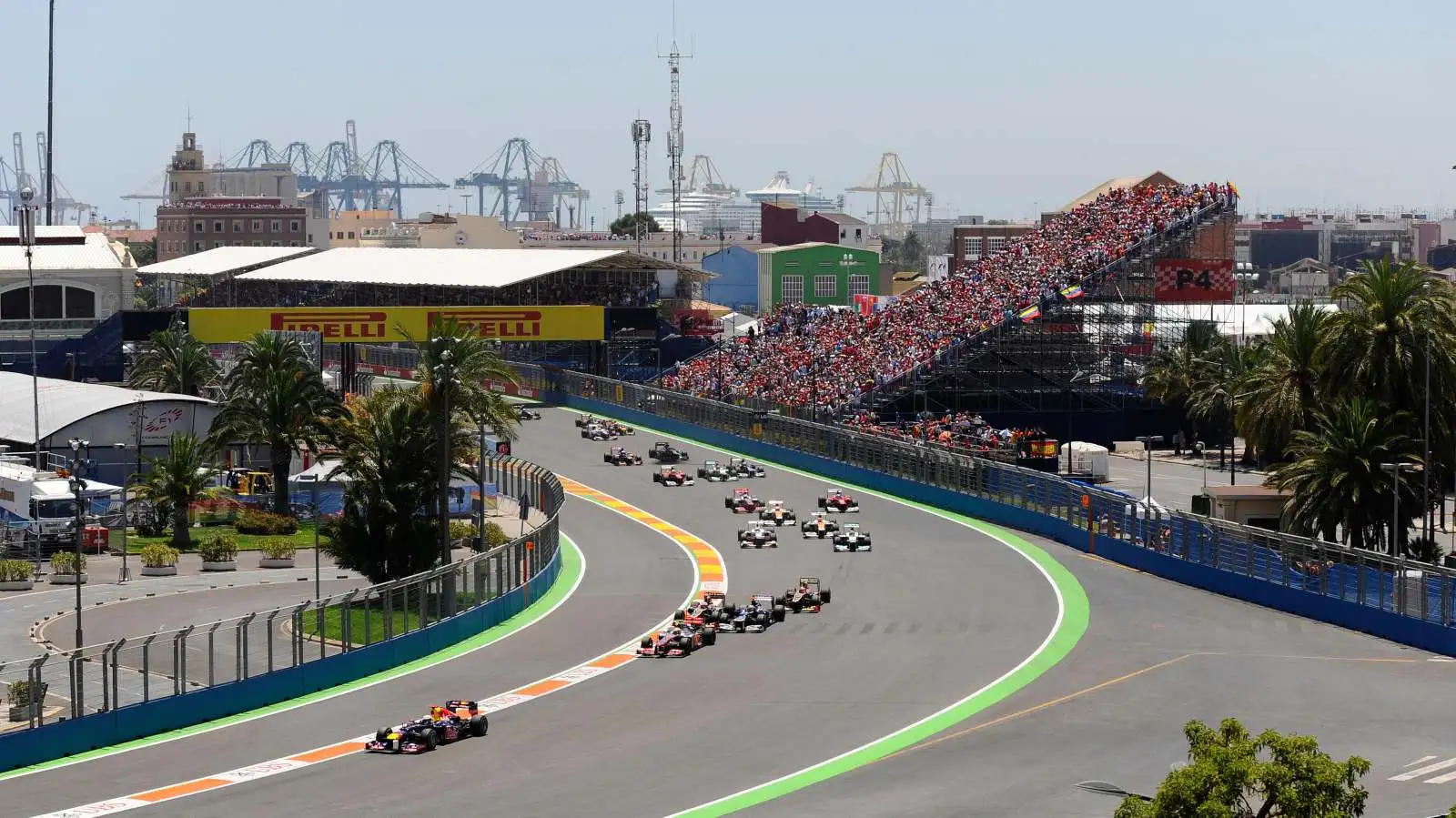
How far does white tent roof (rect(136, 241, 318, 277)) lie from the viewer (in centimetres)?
13800

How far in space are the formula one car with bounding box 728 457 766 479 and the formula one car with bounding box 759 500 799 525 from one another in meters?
9.81

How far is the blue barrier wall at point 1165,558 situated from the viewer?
47.4 meters

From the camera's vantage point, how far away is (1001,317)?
99500 mm

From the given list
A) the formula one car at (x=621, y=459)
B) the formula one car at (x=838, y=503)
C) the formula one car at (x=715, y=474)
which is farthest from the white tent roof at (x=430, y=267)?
the formula one car at (x=838, y=503)

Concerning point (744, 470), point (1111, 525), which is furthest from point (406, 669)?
point (744, 470)

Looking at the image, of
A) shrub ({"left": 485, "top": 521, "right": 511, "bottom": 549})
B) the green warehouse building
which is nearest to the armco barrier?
shrub ({"left": 485, "top": 521, "right": 511, "bottom": 549})

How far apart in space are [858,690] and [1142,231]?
67.3 metres

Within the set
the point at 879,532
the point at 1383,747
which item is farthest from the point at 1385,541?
the point at 1383,747

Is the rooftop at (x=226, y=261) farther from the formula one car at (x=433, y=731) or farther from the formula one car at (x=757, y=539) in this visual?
the formula one car at (x=433, y=731)

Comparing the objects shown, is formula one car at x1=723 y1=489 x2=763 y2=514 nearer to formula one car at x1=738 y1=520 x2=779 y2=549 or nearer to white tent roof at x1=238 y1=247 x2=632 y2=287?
formula one car at x1=738 y1=520 x2=779 y2=549

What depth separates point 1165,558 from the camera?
5709 centimetres

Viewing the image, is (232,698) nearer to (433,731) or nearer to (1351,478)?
(433,731)

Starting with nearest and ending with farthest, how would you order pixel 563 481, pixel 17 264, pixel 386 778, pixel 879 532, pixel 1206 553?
pixel 386 778 → pixel 1206 553 → pixel 879 532 → pixel 563 481 → pixel 17 264

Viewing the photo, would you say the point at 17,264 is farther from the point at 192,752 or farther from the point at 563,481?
the point at 192,752
